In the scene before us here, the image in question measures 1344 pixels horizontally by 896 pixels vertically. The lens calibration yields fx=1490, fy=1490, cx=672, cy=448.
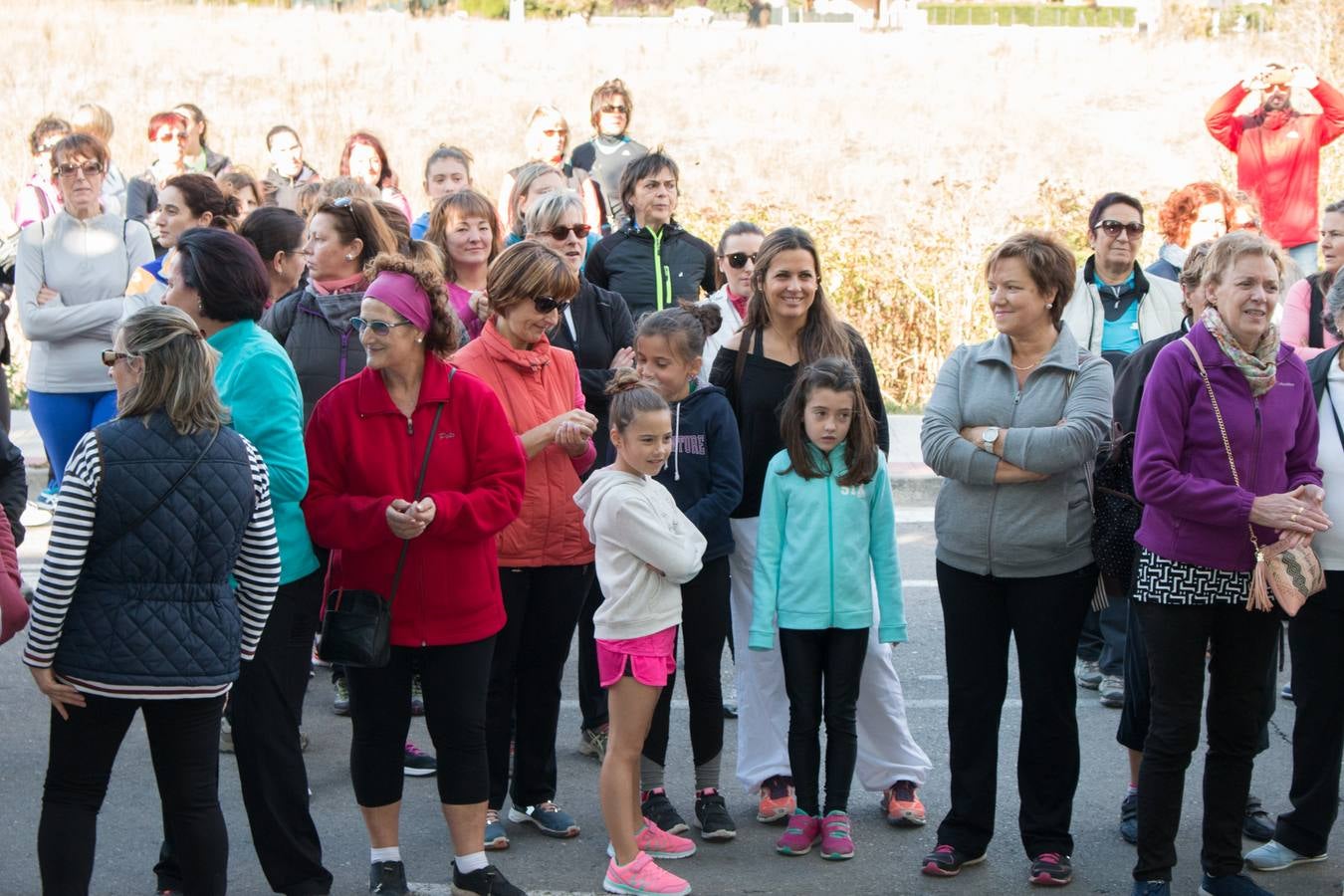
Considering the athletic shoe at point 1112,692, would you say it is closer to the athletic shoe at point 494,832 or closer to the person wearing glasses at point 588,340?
the person wearing glasses at point 588,340

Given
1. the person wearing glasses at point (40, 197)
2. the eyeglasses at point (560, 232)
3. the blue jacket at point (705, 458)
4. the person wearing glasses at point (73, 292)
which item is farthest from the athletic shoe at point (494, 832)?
the person wearing glasses at point (40, 197)

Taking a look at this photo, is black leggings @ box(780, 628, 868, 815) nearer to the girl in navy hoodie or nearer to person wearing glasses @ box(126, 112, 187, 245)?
the girl in navy hoodie

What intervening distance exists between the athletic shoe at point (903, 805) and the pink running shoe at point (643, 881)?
0.96 metres

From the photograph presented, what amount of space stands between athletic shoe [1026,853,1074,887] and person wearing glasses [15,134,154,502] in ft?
17.1

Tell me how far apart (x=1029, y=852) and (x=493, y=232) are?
322 cm

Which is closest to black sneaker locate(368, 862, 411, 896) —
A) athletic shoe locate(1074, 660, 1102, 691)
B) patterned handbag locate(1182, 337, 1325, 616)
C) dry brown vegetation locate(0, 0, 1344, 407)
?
patterned handbag locate(1182, 337, 1325, 616)

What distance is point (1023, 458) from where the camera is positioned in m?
4.71

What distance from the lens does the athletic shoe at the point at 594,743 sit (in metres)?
5.98

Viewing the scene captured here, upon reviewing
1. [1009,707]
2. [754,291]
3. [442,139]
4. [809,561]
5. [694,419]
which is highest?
[442,139]

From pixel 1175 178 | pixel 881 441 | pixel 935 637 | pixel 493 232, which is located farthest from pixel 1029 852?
pixel 1175 178

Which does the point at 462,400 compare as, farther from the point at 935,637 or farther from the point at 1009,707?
the point at 935,637

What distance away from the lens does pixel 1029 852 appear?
4898 millimetres

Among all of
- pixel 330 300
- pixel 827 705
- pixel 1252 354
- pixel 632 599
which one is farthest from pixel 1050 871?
pixel 330 300

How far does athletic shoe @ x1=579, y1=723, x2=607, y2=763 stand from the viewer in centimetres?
598
